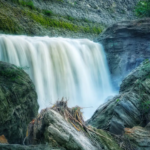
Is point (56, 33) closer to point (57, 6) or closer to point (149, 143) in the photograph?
point (57, 6)

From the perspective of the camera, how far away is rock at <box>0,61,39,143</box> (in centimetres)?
359

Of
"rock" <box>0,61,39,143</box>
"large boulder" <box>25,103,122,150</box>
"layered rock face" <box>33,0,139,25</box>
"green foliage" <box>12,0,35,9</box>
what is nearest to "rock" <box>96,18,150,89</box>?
"green foliage" <box>12,0,35,9</box>

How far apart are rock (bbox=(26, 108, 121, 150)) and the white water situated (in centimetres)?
525

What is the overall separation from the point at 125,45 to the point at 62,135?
10.5 metres

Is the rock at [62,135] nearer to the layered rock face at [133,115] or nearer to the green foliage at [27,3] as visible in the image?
the layered rock face at [133,115]

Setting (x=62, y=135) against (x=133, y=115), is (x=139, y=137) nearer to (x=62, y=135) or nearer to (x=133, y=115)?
(x=133, y=115)

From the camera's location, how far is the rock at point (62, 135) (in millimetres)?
2229

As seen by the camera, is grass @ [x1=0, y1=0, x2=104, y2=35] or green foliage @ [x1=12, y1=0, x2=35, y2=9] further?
green foliage @ [x1=12, y1=0, x2=35, y2=9]

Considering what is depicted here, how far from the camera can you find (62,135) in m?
2.25

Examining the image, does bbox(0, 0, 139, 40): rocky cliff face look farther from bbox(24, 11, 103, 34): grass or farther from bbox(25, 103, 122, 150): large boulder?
bbox(25, 103, 122, 150): large boulder

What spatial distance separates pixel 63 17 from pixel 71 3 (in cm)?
298

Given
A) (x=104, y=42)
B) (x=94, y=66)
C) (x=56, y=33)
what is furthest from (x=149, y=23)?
(x=56, y=33)

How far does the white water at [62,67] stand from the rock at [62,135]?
17.2ft

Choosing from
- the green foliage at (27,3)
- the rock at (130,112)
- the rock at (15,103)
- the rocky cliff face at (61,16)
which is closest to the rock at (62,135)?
the rock at (130,112)
